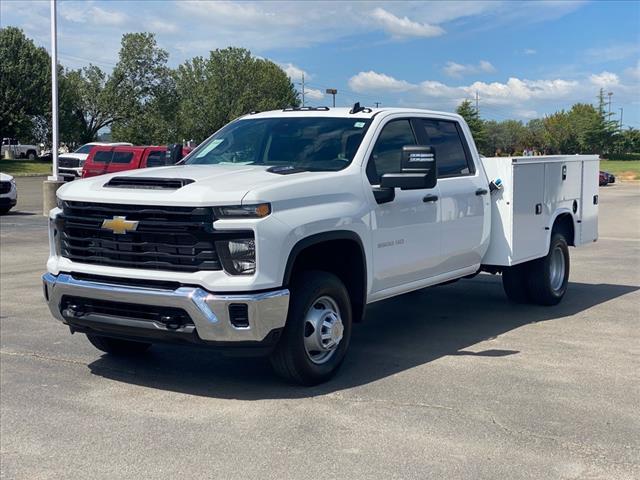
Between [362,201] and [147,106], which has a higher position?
[147,106]

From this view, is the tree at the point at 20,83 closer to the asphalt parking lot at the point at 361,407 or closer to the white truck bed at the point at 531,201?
the asphalt parking lot at the point at 361,407

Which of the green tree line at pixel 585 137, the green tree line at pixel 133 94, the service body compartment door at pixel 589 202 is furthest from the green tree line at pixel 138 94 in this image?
the service body compartment door at pixel 589 202

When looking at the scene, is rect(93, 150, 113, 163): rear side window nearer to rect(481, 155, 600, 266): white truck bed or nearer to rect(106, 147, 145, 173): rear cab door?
rect(106, 147, 145, 173): rear cab door

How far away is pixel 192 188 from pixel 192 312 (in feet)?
2.69

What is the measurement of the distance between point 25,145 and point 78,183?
73.8 meters

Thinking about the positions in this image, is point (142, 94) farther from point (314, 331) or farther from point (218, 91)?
point (314, 331)

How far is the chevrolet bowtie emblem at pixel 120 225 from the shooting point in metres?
5.28

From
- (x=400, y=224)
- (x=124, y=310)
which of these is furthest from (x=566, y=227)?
(x=124, y=310)

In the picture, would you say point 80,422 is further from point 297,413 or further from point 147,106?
point 147,106

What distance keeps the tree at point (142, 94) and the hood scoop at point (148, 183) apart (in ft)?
226

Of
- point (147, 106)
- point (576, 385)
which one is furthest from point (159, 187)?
point (147, 106)

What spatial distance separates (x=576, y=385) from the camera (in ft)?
19.2

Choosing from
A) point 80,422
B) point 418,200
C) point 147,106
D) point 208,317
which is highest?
point 147,106

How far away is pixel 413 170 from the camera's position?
602 centimetres
